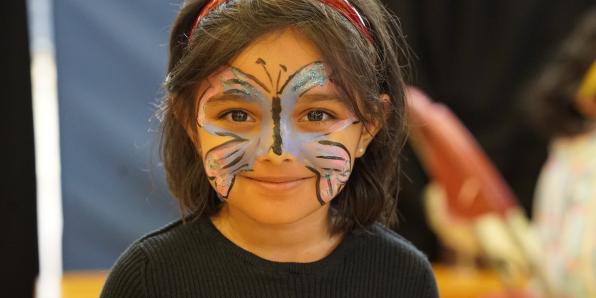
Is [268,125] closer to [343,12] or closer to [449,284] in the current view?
[343,12]

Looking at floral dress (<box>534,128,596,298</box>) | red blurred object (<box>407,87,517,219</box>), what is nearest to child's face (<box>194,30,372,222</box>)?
floral dress (<box>534,128,596,298</box>)

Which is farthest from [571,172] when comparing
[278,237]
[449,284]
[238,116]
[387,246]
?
[238,116]

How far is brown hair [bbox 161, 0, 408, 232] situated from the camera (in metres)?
1.15

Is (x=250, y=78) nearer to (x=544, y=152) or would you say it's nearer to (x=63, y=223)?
(x=63, y=223)

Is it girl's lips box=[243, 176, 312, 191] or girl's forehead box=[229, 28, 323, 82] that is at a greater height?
girl's forehead box=[229, 28, 323, 82]

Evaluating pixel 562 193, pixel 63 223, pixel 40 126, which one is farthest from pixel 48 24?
pixel 562 193

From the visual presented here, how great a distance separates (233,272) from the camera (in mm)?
1217

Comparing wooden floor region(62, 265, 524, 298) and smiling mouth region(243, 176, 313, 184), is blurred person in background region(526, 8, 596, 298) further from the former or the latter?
smiling mouth region(243, 176, 313, 184)

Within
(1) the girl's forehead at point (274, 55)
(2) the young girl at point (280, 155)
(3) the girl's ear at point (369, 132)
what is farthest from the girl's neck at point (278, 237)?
(1) the girl's forehead at point (274, 55)

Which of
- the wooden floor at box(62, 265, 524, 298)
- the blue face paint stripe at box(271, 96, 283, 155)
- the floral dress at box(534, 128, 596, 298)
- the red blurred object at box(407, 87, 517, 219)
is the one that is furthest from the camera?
the wooden floor at box(62, 265, 524, 298)

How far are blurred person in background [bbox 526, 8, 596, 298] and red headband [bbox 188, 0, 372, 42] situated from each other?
1183 mm

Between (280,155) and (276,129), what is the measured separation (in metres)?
0.03

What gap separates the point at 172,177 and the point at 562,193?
1.29 meters

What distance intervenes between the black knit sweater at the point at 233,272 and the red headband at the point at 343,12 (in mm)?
289
